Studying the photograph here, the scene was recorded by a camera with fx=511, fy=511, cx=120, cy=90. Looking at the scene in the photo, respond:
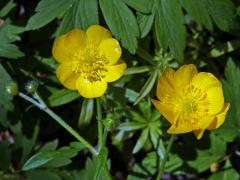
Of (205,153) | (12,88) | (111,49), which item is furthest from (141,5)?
(205,153)

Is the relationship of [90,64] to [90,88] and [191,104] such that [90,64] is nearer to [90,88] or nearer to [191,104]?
[90,88]

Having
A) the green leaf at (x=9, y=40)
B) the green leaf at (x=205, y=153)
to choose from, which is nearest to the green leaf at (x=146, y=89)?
the green leaf at (x=205, y=153)

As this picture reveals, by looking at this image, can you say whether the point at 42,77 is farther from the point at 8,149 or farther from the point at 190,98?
the point at 190,98

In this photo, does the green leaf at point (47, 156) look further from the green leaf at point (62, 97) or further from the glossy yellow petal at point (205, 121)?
the glossy yellow petal at point (205, 121)

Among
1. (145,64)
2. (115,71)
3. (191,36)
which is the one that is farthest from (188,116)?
(191,36)

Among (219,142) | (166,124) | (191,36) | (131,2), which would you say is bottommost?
(219,142)

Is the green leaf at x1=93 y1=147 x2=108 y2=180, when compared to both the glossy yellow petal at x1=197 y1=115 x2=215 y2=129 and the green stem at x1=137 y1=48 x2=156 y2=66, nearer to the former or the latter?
the glossy yellow petal at x1=197 y1=115 x2=215 y2=129
